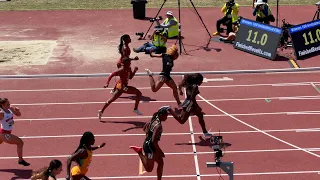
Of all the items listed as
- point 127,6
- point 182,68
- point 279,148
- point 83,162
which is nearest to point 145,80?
point 182,68

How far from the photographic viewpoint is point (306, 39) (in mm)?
20453

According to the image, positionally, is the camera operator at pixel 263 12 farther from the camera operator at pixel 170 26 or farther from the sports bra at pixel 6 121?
the sports bra at pixel 6 121

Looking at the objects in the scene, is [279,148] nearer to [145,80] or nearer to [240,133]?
[240,133]

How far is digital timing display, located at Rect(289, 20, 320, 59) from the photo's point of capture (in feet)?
66.2

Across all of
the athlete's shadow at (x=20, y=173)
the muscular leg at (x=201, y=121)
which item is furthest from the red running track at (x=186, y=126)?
the muscular leg at (x=201, y=121)

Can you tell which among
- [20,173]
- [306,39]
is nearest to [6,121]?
[20,173]

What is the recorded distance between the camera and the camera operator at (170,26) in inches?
840

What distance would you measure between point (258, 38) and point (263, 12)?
7.35 ft

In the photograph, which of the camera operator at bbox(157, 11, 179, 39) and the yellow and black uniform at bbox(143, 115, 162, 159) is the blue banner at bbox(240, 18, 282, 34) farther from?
the yellow and black uniform at bbox(143, 115, 162, 159)

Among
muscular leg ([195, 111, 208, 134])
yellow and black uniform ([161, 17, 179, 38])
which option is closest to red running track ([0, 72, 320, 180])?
muscular leg ([195, 111, 208, 134])

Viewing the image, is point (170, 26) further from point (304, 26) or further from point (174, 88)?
point (174, 88)

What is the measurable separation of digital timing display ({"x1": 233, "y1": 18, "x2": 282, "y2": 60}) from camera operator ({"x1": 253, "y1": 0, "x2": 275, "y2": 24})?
158cm

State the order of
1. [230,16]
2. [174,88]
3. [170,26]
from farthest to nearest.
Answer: [230,16] → [170,26] → [174,88]

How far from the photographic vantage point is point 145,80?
1822cm
